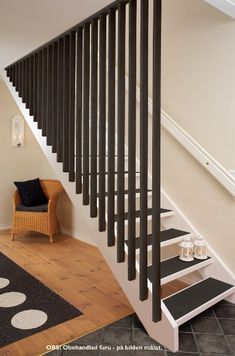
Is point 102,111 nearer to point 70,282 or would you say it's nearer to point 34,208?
point 70,282

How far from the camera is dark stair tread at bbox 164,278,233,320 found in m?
2.06

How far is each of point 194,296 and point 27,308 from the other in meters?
1.30

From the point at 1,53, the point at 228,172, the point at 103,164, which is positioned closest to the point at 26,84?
the point at 1,53

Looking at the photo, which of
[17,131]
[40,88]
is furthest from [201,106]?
[17,131]

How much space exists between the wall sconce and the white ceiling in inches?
80.8

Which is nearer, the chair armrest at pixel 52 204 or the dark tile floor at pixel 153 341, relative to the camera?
the dark tile floor at pixel 153 341

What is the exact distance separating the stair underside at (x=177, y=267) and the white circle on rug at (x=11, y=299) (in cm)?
112

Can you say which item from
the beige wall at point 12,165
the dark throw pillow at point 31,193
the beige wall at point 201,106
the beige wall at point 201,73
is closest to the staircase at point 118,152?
the beige wall at point 201,106

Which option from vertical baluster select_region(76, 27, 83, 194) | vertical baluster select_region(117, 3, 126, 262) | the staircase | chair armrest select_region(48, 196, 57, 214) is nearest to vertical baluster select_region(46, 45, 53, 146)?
the staircase

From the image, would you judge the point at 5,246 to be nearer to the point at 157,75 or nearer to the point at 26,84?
the point at 26,84

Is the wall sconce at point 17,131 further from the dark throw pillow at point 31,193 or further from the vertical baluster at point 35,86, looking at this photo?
the vertical baluster at point 35,86

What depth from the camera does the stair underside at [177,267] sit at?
223 centimetres

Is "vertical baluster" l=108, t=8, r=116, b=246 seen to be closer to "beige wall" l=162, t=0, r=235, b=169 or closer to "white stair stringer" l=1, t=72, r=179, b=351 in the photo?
"white stair stringer" l=1, t=72, r=179, b=351

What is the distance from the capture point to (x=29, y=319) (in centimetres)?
220
